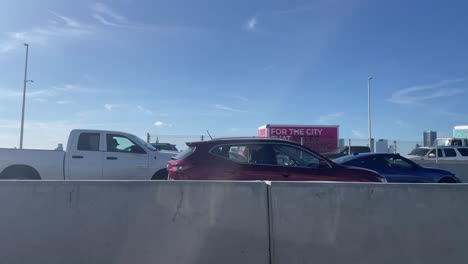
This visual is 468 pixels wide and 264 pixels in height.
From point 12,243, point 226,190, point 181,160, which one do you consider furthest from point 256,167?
point 12,243

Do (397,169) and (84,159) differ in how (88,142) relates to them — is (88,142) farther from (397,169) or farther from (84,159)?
(397,169)

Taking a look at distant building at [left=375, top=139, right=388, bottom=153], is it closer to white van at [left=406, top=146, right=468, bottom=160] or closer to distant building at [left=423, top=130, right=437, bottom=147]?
white van at [left=406, top=146, right=468, bottom=160]

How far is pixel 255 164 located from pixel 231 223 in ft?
10.7

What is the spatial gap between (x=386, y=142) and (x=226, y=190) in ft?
74.4

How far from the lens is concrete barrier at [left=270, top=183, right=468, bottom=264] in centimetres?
431

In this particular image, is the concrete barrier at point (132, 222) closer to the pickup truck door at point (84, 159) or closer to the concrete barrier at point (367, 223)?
the concrete barrier at point (367, 223)

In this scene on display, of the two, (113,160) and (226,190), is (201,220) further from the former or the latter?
(113,160)

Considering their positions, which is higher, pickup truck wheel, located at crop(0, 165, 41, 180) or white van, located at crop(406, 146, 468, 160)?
white van, located at crop(406, 146, 468, 160)

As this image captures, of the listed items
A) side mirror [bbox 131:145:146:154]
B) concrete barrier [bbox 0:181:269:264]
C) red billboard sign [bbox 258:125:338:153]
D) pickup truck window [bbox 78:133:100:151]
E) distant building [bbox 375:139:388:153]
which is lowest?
concrete barrier [bbox 0:181:269:264]

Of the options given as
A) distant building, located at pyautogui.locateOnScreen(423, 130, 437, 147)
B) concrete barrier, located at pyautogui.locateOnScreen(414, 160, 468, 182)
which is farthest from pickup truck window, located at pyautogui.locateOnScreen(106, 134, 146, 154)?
distant building, located at pyautogui.locateOnScreen(423, 130, 437, 147)

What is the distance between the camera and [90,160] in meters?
10.4

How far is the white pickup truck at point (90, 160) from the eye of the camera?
9969 millimetres

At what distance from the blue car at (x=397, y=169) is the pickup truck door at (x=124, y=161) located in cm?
579

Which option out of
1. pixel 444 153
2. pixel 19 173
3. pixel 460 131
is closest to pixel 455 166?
pixel 444 153
